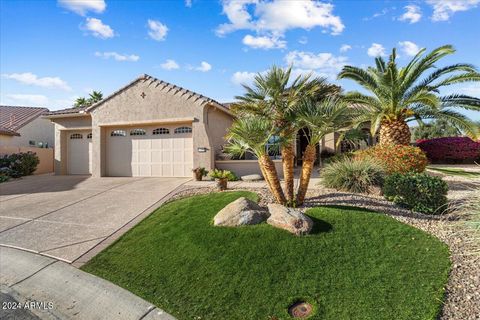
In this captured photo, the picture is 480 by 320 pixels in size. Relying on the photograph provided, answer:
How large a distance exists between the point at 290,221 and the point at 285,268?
1.15 metres

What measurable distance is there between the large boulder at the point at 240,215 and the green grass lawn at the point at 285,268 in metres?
0.17

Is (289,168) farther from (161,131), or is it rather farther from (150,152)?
(150,152)

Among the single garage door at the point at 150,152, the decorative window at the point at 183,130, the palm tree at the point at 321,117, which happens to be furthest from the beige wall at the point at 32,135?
the palm tree at the point at 321,117

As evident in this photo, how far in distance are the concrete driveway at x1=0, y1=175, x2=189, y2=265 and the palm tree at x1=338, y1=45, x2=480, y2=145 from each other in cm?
1002

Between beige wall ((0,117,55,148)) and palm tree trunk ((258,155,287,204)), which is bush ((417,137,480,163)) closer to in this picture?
palm tree trunk ((258,155,287,204))

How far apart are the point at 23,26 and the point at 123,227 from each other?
8477mm

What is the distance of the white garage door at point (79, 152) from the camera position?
1667 cm

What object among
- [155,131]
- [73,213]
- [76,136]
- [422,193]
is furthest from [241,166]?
[76,136]

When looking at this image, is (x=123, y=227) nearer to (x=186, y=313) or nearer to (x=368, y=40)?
(x=186, y=313)

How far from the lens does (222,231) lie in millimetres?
5641

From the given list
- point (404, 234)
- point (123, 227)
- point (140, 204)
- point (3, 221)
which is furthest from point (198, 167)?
point (404, 234)

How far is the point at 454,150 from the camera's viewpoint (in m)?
20.9

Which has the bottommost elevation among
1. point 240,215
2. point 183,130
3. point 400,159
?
point 240,215

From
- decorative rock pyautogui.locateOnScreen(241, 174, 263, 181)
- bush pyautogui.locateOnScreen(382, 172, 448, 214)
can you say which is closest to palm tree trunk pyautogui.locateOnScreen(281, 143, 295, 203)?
bush pyautogui.locateOnScreen(382, 172, 448, 214)
